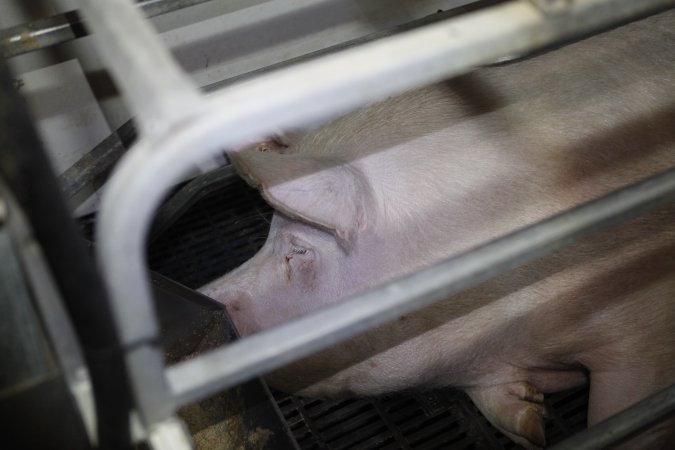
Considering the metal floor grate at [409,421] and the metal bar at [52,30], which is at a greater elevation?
the metal bar at [52,30]

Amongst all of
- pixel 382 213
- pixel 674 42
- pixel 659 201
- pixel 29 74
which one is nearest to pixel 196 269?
pixel 29 74

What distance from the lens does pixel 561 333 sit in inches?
56.8

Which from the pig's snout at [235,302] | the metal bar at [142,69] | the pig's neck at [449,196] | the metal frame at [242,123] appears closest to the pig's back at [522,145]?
the pig's neck at [449,196]

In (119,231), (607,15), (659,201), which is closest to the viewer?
(119,231)

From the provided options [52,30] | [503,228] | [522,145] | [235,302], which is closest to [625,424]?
[503,228]

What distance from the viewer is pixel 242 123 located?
498 mm

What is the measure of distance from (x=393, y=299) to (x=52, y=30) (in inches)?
42.8

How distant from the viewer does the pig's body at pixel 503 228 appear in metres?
1.37

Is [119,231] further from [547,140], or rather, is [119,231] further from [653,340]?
[653,340]

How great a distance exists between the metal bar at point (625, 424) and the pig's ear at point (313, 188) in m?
0.60

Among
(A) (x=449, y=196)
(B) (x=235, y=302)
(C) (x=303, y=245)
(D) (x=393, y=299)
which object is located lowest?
(B) (x=235, y=302)

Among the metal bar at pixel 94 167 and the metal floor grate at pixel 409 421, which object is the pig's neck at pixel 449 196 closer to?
the metal floor grate at pixel 409 421

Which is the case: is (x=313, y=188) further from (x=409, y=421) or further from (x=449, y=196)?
(x=409, y=421)

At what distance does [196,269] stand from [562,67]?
1.23 meters
